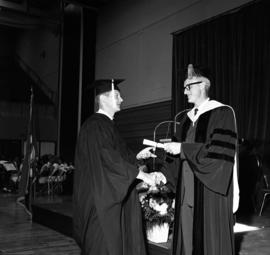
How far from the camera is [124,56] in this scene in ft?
37.5

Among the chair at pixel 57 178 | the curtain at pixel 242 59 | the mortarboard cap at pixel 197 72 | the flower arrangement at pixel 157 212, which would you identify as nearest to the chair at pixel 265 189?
the curtain at pixel 242 59

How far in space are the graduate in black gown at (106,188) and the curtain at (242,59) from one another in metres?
3.57

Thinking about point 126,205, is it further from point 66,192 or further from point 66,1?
point 66,1

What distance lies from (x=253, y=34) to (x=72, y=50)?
756cm

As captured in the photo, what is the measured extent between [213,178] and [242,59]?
5095 mm

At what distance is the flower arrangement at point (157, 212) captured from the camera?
390 centimetres

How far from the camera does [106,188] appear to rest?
116 inches

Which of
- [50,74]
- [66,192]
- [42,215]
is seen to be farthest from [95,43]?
[42,215]

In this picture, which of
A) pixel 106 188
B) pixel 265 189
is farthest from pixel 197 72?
pixel 265 189

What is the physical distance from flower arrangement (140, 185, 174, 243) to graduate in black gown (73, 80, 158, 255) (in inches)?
30.5

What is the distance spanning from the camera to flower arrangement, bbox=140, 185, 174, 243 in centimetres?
390

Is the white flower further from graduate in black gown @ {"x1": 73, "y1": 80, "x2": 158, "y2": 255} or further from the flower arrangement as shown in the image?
graduate in black gown @ {"x1": 73, "y1": 80, "x2": 158, "y2": 255}

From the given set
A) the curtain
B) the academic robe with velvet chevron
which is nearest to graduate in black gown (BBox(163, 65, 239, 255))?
the academic robe with velvet chevron

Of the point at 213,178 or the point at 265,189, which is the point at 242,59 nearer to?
the point at 265,189
